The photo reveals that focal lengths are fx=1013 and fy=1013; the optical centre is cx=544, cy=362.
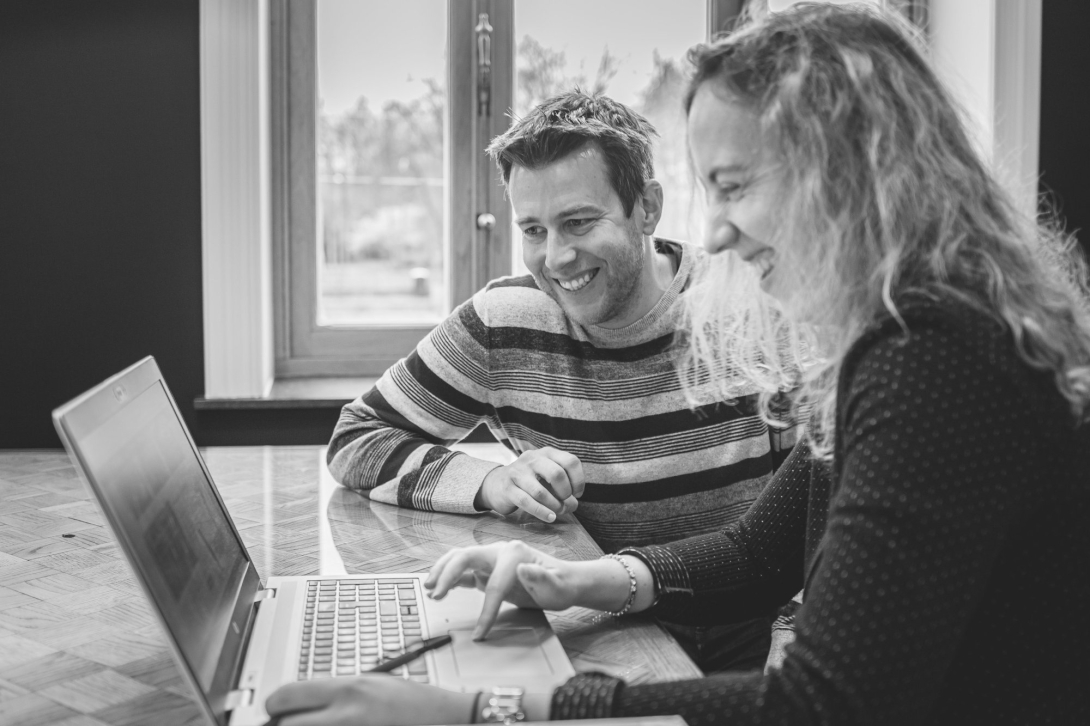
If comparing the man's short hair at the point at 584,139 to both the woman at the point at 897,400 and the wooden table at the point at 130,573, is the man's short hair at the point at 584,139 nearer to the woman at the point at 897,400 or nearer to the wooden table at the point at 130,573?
the wooden table at the point at 130,573

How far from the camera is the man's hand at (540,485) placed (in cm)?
132

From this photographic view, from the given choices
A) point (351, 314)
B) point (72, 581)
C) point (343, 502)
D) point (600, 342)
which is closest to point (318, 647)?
point (72, 581)

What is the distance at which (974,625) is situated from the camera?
73 cm

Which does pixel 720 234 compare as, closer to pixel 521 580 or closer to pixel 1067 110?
pixel 521 580

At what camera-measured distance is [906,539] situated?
0.65 meters

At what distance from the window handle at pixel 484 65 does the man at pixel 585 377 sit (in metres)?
1.34

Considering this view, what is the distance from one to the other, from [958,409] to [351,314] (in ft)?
8.21

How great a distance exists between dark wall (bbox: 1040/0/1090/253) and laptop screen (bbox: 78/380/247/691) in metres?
2.73

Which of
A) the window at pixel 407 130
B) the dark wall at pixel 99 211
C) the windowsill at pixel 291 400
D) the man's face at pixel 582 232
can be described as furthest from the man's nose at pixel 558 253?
the window at pixel 407 130

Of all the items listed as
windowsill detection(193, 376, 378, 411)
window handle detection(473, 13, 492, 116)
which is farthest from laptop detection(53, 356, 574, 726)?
window handle detection(473, 13, 492, 116)

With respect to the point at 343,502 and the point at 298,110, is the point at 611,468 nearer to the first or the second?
the point at 343,502

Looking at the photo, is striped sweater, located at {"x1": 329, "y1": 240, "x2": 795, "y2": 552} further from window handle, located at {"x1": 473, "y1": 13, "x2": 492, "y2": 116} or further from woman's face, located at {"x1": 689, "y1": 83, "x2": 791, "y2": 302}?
window handle, located at {"x1": 473, "y1": 13, "x2": 492, "y2": 116}

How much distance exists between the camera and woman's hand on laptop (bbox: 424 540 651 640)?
89 centimetres

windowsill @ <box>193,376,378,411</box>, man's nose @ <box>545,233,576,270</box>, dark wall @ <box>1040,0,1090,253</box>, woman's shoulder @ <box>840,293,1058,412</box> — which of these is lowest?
windowsill @ <box>193,376,378,411</box>
